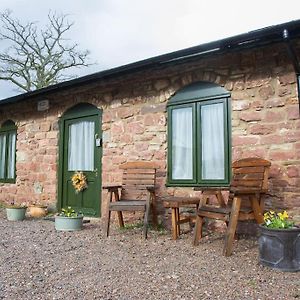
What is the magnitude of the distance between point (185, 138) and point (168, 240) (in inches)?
59.9

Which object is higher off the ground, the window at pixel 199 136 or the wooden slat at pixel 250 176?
the window at pixel 199 136

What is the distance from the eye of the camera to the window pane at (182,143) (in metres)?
4.87

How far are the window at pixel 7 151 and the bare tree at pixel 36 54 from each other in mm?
7955

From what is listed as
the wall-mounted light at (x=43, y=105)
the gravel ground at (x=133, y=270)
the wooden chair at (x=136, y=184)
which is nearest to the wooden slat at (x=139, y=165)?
the wooden chair at (x=136, y=184)

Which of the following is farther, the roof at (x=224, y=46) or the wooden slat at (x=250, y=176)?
the wooden slat at (x=250, y=176)

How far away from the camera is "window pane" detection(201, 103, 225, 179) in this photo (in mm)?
4578

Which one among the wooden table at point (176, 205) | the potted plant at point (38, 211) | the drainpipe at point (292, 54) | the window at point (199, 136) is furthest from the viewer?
the potted plant at point (38, 211)

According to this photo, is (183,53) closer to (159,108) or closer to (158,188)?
(159,108)

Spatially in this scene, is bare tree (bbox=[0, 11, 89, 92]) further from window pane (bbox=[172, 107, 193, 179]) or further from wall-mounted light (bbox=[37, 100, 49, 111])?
window pane (bbox=[172, 107, 193, 179])

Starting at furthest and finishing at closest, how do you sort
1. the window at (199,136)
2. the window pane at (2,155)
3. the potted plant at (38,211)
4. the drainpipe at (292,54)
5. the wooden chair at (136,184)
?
the window pane at (2,155), the potted plant at (38,211), the wooden chair at (136,184), the window at (199,136), the drainpipe at (292,54)

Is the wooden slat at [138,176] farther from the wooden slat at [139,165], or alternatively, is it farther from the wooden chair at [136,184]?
the wooden slat at [139,165]

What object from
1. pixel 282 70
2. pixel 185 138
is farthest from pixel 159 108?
pixel 282 70

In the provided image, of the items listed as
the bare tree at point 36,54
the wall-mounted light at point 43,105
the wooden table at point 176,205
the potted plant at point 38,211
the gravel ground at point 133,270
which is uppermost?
the bare tree at point 36,54

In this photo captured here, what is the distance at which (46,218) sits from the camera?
5.99 metres
